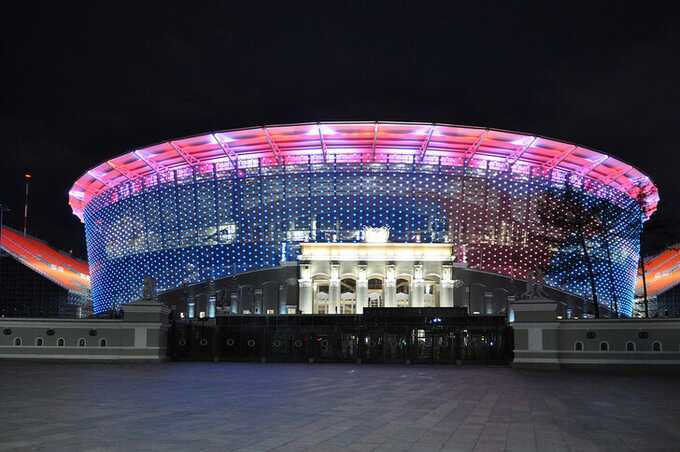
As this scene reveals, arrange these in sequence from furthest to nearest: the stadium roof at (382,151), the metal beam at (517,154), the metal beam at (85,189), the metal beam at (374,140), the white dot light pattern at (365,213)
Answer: the metal beam at (85,189) → the white dot light pattern at (365,213) → the metal beam at (517,154) → the stadium roof at (382,151) → the metal beam at (374,140)

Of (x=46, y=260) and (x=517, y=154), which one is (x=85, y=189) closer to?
(x=46, y=260)

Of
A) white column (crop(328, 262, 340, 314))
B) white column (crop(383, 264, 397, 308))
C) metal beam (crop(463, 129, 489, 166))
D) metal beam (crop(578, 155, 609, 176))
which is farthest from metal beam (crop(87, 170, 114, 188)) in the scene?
metal beam (crop(578, 155, 609, 176))

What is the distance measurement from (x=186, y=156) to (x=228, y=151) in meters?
4.63

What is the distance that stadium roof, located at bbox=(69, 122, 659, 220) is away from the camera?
6738 centimetres

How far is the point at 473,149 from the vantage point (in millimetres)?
70188

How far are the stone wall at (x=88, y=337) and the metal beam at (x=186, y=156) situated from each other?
35.8 metres

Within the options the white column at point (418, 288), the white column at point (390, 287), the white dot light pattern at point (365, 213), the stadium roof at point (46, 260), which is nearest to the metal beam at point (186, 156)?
the white dot light pattern at point (365, 213)

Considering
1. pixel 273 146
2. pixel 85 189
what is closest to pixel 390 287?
pixel 273 146

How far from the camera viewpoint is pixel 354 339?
132 ft

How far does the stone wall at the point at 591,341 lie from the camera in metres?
32.3

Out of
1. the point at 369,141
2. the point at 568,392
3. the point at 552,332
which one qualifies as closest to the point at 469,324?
the point at 552,332

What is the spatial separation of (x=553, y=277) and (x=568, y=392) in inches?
2084

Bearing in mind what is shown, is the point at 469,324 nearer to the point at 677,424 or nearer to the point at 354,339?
the point at 354,339

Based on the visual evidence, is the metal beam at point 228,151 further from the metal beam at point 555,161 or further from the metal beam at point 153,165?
the metal beam at point 555,161
